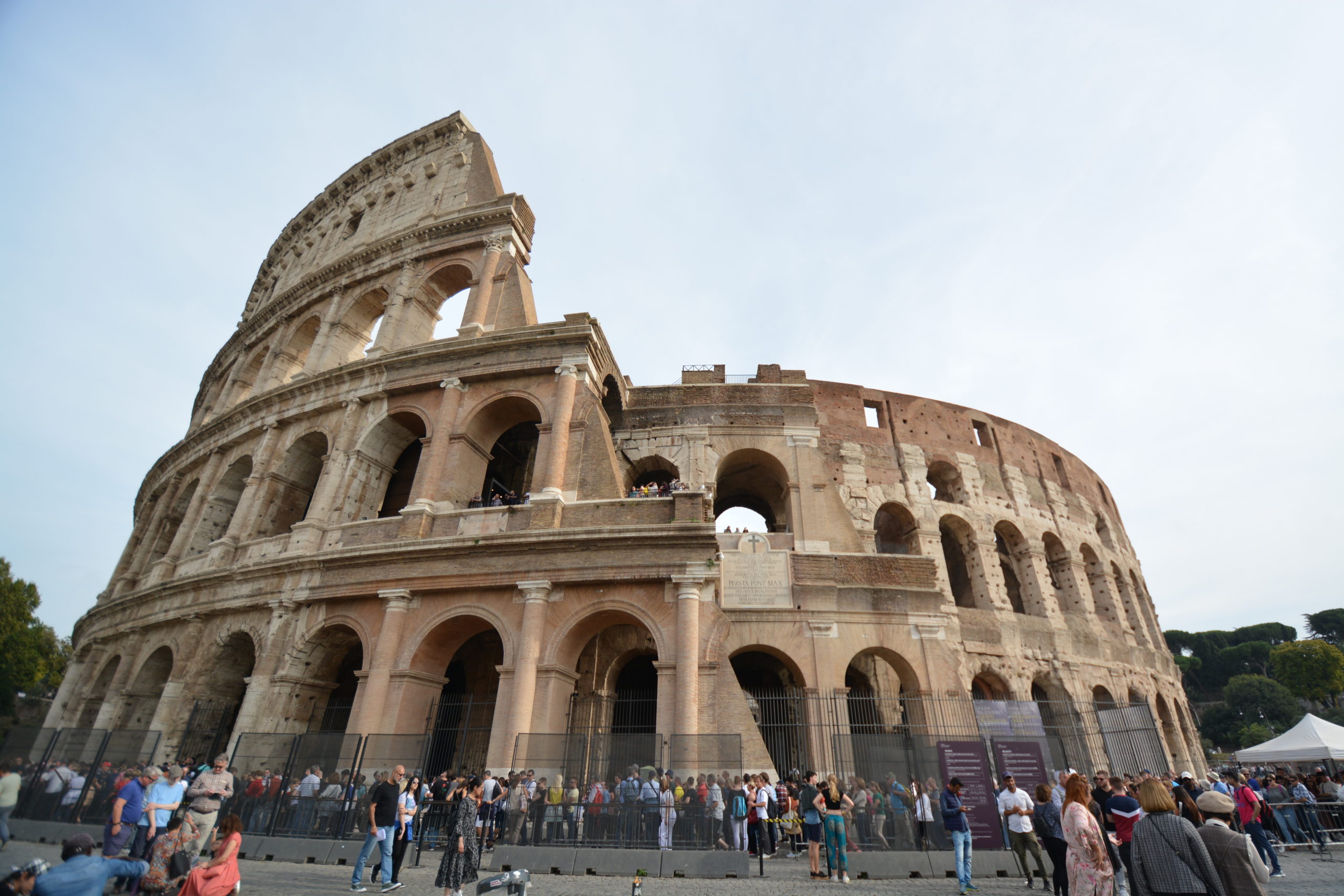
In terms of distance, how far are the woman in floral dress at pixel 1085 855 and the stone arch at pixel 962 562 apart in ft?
42.3

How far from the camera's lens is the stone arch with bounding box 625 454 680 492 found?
1703cm

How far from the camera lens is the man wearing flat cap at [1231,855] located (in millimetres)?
3445

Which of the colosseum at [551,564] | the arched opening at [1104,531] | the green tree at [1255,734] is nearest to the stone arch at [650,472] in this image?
the colosseum at [551,564]

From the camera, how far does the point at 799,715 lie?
11883 millimetres

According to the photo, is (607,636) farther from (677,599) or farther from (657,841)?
(657,841)

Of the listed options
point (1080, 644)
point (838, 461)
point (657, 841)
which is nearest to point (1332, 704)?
point (1080, 644)

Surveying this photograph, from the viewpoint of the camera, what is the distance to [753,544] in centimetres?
1507

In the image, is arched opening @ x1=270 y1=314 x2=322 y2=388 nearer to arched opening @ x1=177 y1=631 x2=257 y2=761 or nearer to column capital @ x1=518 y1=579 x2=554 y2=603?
arched opening @ x1=177 y1=631 x2=257 y2=761

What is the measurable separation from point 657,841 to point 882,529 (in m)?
14.4

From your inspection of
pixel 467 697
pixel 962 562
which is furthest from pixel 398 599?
pixel 962 562

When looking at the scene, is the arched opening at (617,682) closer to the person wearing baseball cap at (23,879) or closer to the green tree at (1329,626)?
the person wearing baseball cap at (23,879)

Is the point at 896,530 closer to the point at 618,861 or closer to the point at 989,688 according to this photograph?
the point at 989,688

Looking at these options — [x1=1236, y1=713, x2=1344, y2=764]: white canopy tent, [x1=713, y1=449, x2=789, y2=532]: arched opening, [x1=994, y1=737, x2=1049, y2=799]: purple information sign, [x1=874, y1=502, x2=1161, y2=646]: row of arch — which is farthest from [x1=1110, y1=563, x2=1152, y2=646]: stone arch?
[x1=994, y1=737, x2=1049, y2=799]: purple information sign

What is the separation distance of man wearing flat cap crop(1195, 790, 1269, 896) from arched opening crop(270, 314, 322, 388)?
2177cm
